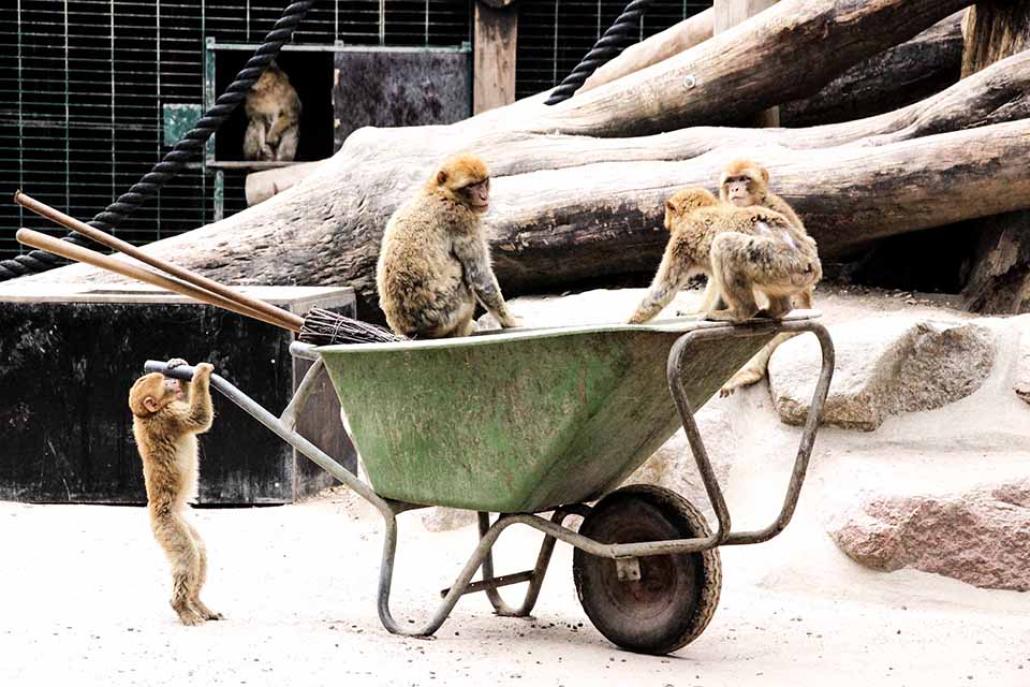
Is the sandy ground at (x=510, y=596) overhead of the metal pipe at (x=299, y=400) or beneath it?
beneath

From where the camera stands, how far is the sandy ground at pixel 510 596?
175 inches

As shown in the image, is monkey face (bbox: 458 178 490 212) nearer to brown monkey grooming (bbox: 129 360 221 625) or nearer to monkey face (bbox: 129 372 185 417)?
brown monkey grooming (bbox: 129 360 221 625)

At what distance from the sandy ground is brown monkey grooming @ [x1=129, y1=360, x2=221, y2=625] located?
7.6 inches

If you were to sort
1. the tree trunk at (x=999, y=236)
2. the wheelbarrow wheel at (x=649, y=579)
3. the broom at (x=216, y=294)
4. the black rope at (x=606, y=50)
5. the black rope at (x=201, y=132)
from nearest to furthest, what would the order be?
the wheelbarrow wheel at (x=649, y=579), the broom at (x=216, y=294), the tree trunk at (x=999, y=236), the black rope at (x=606, y=50), the black rope at (x=201, y=132)

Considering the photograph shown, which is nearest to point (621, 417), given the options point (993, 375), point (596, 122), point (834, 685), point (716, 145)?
point (834, 685)

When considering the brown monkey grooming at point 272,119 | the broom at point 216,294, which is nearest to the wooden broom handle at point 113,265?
the broom at point 216,294

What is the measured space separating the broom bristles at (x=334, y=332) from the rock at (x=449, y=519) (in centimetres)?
161

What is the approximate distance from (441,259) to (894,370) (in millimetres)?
1845

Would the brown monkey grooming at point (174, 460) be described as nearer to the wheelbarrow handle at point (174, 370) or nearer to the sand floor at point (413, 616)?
the wheelbarrow handle at point (174, 370)

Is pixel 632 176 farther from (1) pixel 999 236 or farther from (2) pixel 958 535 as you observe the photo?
(2) pixel 958 535

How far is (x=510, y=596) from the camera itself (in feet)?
18.7

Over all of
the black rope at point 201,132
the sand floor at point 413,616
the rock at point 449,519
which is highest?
the black rope at point 201,132

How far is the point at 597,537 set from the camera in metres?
4.83

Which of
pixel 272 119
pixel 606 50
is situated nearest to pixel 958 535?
pixel 606 50
